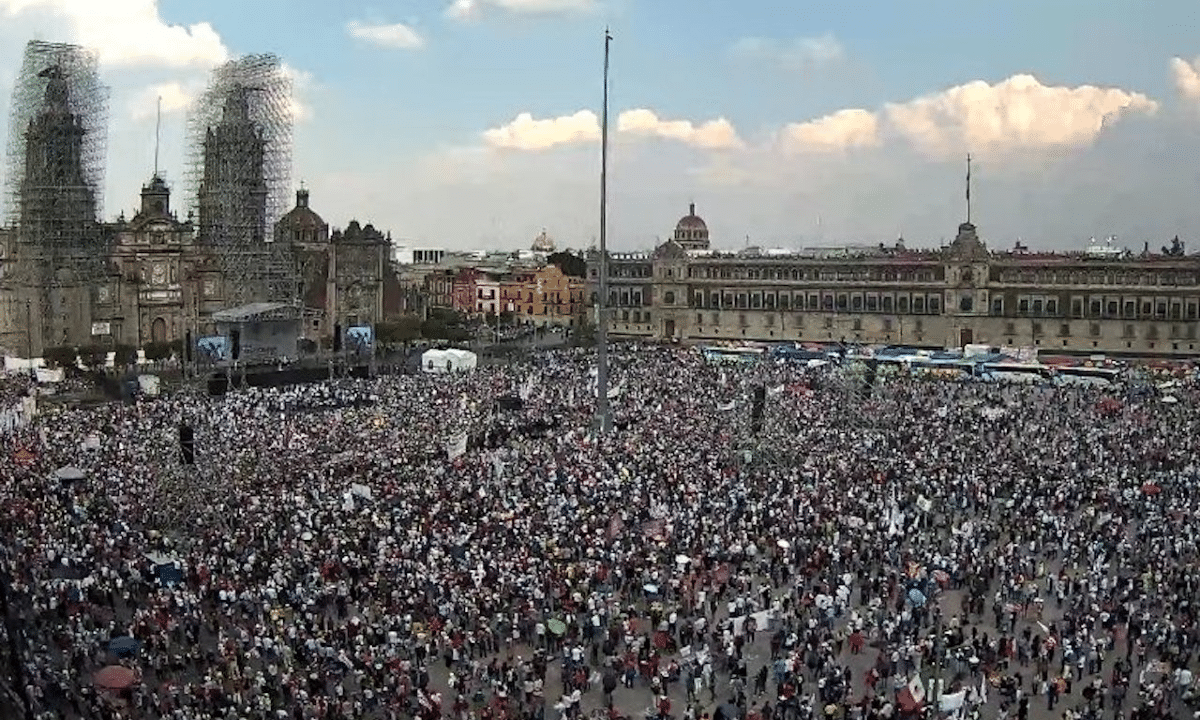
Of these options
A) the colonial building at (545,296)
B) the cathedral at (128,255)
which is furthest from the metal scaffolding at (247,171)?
the colonial building at (545,296)

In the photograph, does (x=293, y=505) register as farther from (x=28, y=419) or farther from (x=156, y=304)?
(x=156, y=304)

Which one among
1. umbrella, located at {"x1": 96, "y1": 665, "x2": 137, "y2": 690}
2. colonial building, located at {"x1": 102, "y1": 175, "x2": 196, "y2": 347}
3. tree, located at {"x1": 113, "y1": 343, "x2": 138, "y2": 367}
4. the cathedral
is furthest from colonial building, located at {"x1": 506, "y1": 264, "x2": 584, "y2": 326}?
umbrella, located at {"x1": 96, "y1": 665, "x2": 137, "y2": 690}

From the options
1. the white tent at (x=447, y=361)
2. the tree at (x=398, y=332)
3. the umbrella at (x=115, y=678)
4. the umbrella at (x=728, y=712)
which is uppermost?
the tree at (x=398, y=332)

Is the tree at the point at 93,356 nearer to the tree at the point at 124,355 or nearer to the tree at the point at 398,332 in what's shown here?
the tree at the point at 124,355

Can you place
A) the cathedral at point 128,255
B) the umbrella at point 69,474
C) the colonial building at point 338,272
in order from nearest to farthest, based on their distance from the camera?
the umbrella at point 69,474
the cathedral at point 128,255
the colonial building at point 338,272

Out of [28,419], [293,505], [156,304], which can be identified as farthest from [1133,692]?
[156,304]

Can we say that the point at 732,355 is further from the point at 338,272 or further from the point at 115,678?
the point at 115,678
